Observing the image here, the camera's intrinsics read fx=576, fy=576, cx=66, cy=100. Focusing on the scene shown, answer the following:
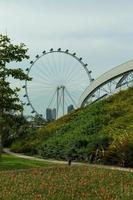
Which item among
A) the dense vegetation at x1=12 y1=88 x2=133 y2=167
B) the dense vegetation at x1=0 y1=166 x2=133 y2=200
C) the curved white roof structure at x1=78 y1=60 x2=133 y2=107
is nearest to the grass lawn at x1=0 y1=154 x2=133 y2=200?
the dense vegetation at x1=0 y1=166 x2=133 y2=200

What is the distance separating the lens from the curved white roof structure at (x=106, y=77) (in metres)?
40.3

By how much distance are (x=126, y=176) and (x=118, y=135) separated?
7.10 meters

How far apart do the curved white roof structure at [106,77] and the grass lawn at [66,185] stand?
25.2m

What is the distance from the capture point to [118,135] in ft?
69.0

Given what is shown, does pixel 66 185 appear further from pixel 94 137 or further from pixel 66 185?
pixel 94 137

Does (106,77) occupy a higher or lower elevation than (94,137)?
higher

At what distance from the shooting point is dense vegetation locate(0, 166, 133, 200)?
1051 centimetres

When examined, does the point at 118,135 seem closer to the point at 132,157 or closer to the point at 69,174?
the point at 132,157

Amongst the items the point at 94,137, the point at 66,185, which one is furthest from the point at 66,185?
the point at 94,137

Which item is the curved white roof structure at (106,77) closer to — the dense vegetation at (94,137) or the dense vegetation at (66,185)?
the dense vegetation at (94,137)

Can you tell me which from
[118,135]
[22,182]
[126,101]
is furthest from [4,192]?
[126,101]

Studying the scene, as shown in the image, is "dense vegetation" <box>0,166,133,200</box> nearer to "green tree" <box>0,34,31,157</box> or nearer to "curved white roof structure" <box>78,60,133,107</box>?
"green tree" <box>0,34,31,157</box>

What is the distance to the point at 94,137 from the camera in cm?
2273

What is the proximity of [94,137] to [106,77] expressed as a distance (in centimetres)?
2212
